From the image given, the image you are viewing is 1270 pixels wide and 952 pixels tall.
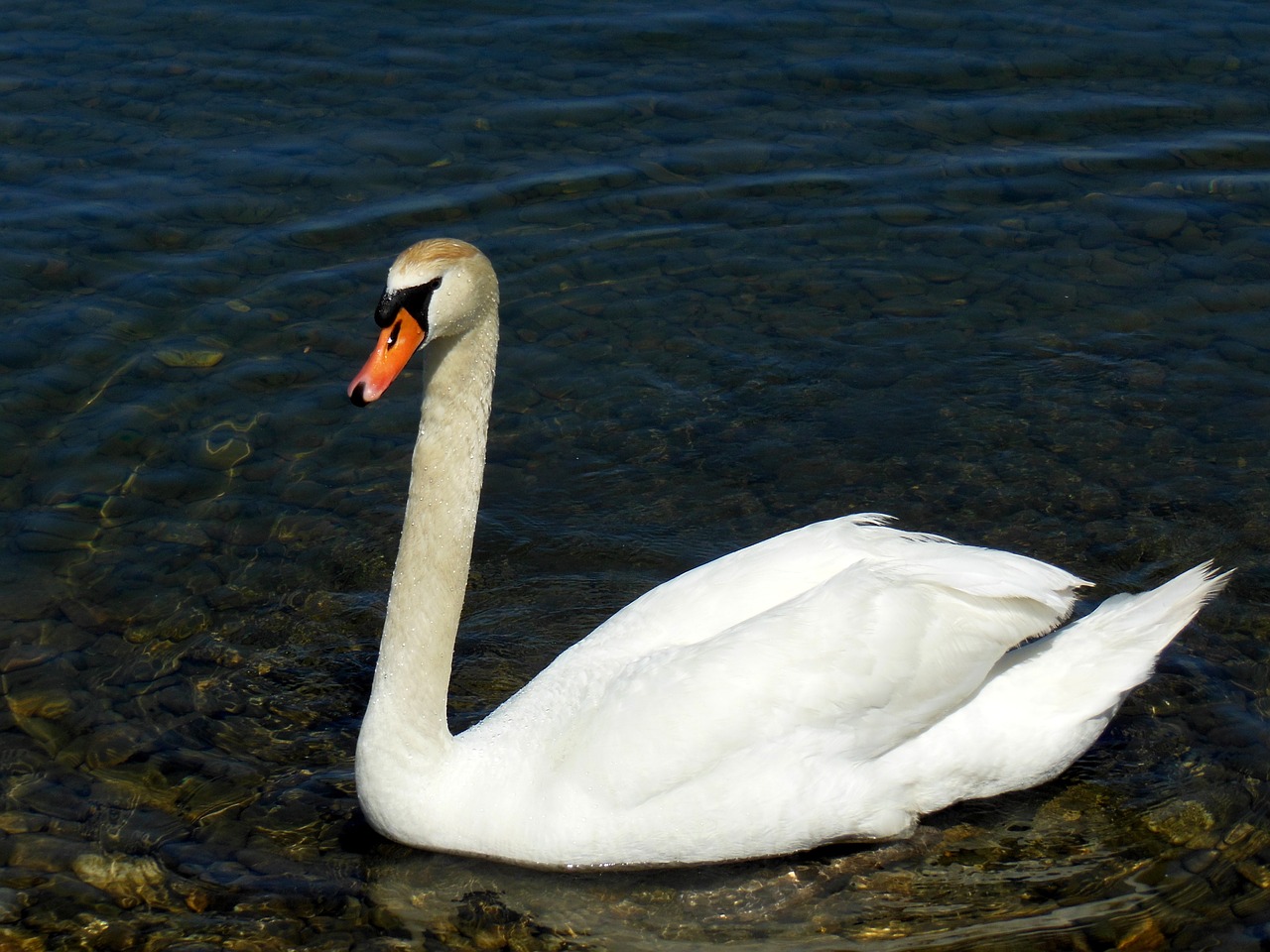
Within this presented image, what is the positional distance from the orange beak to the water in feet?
6.47

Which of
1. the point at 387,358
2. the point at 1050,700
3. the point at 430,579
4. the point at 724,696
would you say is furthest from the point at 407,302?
the point at 1050,700

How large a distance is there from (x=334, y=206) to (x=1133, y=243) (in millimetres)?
5498

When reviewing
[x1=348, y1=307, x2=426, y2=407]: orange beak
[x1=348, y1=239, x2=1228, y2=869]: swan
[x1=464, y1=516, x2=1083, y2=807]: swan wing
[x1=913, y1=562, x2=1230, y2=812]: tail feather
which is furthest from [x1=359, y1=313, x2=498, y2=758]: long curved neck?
[x1=913, y1=562, x2=1230, y2=812]: tail feather

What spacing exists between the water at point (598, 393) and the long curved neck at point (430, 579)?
21.6 inches

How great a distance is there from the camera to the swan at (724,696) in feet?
Answer: 19.5

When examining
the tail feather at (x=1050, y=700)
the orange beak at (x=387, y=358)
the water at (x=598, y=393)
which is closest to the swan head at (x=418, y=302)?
the orange beak at (x=387, y=358)

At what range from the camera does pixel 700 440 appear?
917 cm

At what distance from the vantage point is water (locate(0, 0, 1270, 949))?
20.1 ft

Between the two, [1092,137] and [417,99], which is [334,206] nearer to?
[417,99]

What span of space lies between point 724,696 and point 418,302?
1839 mm

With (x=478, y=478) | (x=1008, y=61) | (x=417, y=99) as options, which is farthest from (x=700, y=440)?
(x=1008, y=61)

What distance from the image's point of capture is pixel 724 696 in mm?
5941

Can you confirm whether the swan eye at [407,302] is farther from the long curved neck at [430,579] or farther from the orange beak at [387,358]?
the long curved neck at [430,579]

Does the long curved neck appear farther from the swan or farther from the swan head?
the swan head
